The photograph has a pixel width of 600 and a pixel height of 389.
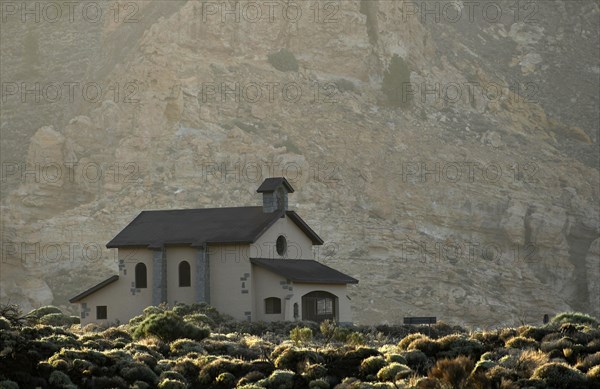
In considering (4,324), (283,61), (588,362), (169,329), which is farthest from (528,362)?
(283,61)

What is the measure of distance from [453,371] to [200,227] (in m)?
29.7

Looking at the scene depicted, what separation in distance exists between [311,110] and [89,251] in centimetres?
2359

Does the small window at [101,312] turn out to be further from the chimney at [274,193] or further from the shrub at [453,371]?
the shrub at [453,371]

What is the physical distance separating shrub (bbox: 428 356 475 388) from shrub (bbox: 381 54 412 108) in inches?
2730

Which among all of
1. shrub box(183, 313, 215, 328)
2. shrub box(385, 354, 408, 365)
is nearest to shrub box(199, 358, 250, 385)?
shrub box(385, 354, 408, 365)

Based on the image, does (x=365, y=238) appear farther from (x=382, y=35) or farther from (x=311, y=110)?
(x=382, y=35)

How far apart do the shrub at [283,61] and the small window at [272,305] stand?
45072 millimetres

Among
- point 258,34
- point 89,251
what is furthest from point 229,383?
point 258,34

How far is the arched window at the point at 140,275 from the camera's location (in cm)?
5672

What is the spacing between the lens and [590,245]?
91.7 m

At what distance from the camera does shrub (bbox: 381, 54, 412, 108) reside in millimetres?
97812

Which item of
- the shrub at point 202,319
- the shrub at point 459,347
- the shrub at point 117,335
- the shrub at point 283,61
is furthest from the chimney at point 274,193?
the shrub at point 283,61

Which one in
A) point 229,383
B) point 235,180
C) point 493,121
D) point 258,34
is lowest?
point 229,383

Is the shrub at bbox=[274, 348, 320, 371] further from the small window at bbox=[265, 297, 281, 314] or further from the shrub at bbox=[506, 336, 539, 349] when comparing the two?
the small window at bbox=[265, 297, 281, 314]
